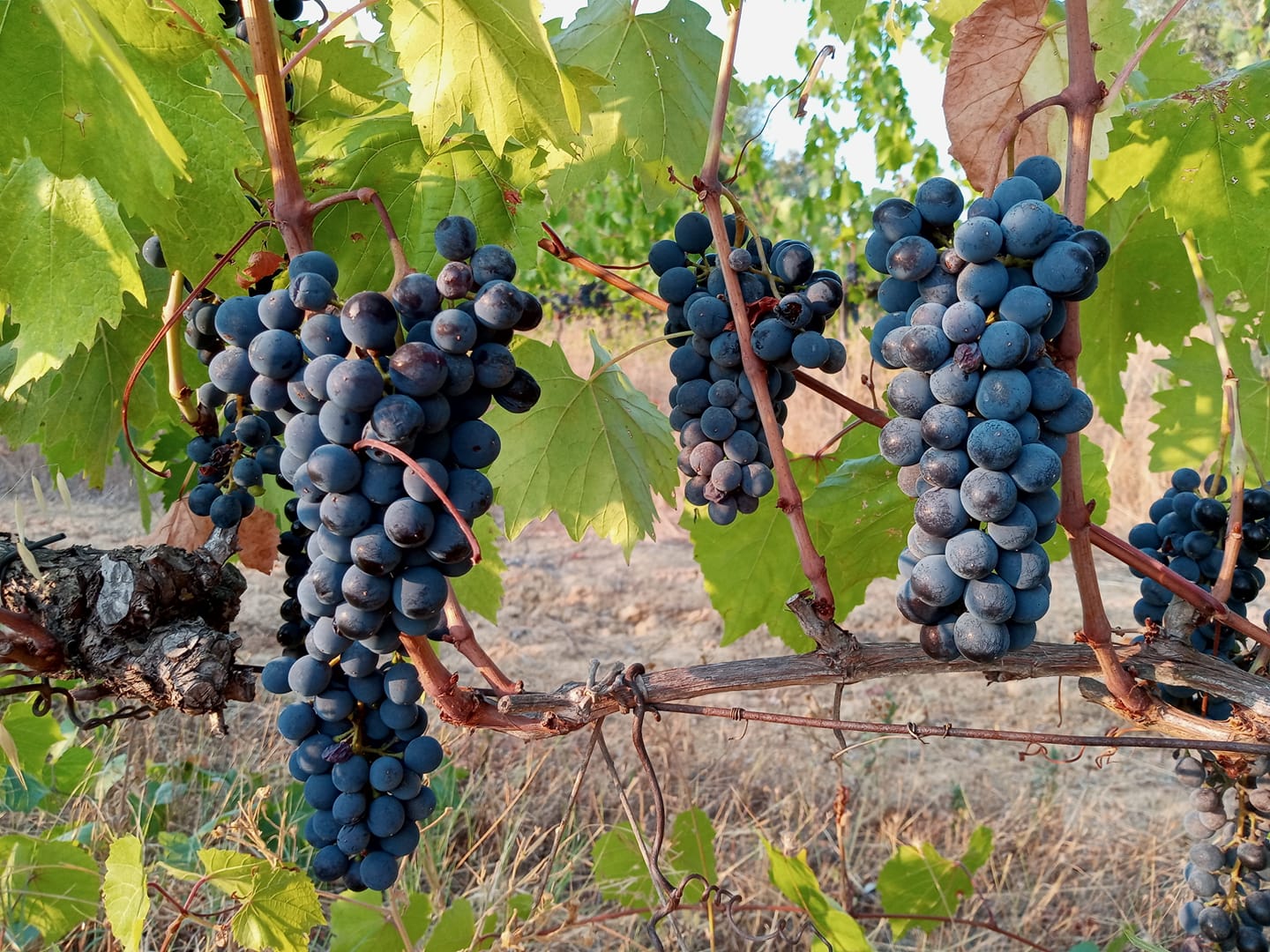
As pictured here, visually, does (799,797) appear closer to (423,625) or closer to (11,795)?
(11,795)

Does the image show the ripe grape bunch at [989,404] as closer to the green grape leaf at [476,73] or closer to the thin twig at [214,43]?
the green grape leaf at [476,73]

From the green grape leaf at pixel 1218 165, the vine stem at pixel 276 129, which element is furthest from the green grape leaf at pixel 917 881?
the vine stem at pixel 276 129

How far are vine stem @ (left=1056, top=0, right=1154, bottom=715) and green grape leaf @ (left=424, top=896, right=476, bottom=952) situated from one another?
0.98 m

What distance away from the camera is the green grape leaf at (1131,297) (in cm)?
150

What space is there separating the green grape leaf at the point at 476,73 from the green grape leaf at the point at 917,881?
1464mm

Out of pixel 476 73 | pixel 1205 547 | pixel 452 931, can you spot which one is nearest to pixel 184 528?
pixel 452 931

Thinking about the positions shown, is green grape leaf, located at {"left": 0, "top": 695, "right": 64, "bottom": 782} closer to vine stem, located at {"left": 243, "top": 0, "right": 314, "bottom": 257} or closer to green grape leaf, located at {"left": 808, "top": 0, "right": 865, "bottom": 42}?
vine stem, located at {"left": 243, "top": 0, "right": 314, "bottom": 257}

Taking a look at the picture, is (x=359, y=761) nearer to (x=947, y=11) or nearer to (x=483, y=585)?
(x=483, y=585)

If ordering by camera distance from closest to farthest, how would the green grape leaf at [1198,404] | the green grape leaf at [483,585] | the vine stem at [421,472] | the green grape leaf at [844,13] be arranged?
the vine stem at [421,472]
the green grape leaf at [844,13]
the green grape leaf at [1198,404]
the green grape leaf at [483,585]

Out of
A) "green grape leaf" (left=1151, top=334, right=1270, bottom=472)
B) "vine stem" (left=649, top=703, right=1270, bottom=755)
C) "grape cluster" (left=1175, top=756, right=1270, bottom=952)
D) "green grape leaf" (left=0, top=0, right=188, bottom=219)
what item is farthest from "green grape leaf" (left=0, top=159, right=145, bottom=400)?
"green grape leaf" (left=1151, top=334, right=1270, bottom=472)

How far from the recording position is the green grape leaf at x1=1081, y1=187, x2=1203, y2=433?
1503 mm

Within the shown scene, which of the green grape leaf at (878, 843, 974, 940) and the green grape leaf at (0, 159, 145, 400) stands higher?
the green grape leaf at (0, 159, 145, 400)

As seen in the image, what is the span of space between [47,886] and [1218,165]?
2.04 m

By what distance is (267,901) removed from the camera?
3.83 ft
